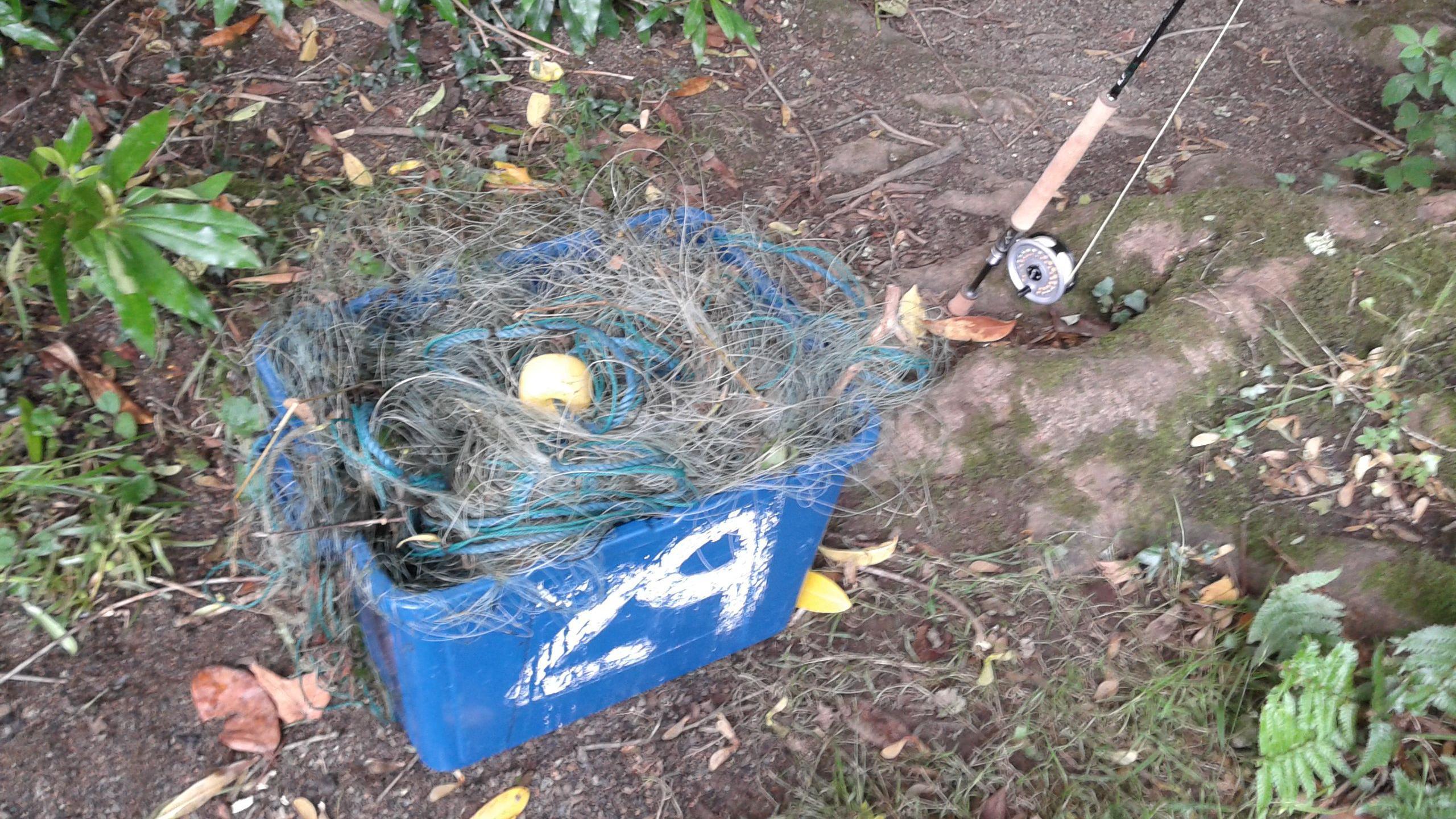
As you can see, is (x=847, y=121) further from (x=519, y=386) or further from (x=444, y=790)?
(x=444, y=790)

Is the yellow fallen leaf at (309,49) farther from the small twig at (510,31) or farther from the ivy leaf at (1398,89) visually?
the ivy leaf at (1398,89)

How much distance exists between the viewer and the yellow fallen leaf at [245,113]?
262 centimetres

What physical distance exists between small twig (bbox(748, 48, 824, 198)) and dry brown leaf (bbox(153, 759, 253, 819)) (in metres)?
1.95

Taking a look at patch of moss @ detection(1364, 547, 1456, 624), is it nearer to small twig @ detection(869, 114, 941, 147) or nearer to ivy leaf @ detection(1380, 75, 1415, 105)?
ivy leaf @ detection(1380, 75, 1415, 105)

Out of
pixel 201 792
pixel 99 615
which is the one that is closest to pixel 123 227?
pixel 99 615

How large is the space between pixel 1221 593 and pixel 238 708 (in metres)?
2.06

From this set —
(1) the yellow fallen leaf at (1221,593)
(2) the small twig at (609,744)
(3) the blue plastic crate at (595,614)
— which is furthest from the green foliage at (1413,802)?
(2) the small twig at (609,744)

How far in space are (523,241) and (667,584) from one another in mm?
994

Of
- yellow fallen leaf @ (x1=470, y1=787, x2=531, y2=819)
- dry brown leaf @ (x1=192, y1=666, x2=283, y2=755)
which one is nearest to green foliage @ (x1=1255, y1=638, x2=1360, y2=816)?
yellow fallen leaf @ (x1=470, y1=787, x2=531, y2=819)

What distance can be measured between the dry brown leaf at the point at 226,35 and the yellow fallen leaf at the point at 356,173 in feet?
1.99

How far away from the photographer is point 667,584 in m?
1.67

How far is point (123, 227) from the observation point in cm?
180

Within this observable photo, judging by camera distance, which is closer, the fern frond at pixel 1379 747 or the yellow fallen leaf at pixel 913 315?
the fern frond at pixel 1379 747

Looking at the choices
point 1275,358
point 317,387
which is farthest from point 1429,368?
point 317,387
